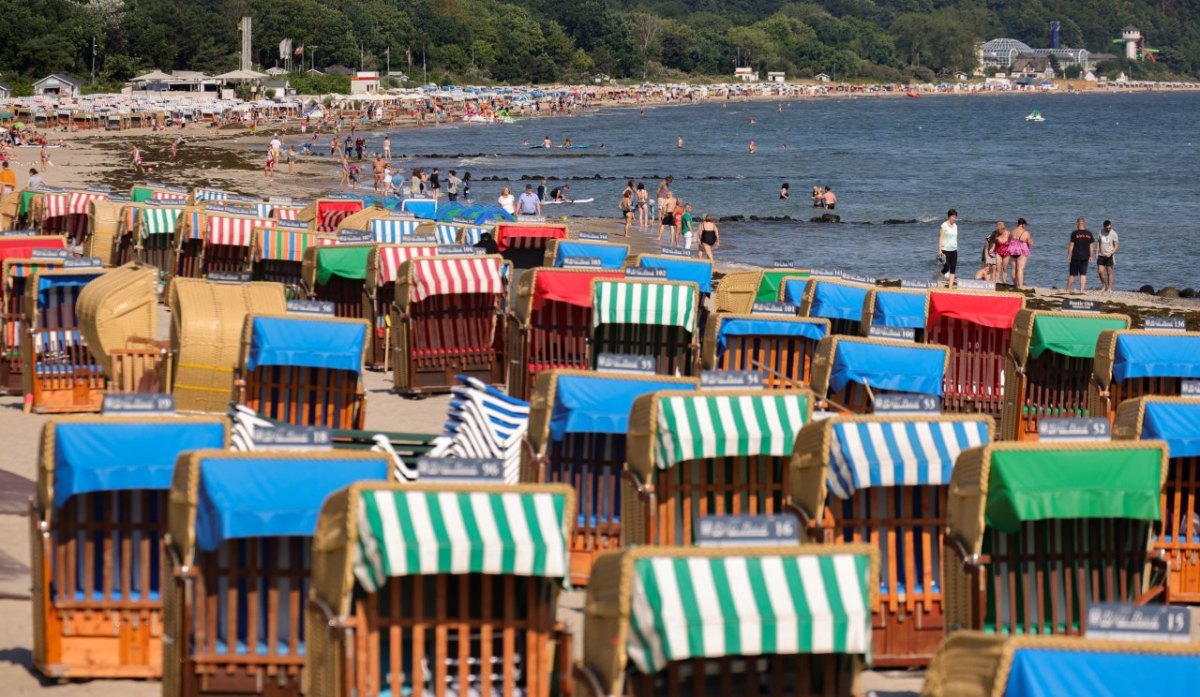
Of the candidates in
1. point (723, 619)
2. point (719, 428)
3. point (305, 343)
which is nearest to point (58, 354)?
point (305, 343)

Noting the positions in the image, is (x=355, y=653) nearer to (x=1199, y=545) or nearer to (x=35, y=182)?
(x=1199, y=545)

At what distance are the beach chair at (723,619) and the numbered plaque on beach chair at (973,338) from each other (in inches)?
414

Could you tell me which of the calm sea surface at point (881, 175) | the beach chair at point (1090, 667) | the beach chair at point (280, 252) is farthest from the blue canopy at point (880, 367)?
the calm sea surface at point (881, 175)

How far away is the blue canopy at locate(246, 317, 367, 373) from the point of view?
14.7m

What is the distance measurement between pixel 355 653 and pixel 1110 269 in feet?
93.8

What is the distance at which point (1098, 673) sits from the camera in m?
6.52

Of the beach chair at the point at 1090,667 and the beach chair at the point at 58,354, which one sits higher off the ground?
the beach chair at the point at 1090,667

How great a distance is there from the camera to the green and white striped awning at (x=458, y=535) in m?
7.79

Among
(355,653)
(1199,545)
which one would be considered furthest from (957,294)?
(355,653)

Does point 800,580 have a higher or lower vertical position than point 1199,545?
higher

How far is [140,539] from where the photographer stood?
397 inches

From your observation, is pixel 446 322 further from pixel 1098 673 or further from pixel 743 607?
pixel 1098 673

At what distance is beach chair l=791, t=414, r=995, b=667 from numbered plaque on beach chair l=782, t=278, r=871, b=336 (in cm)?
835

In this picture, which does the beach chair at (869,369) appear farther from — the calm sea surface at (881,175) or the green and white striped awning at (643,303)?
the calm sea surface at (881,175)
